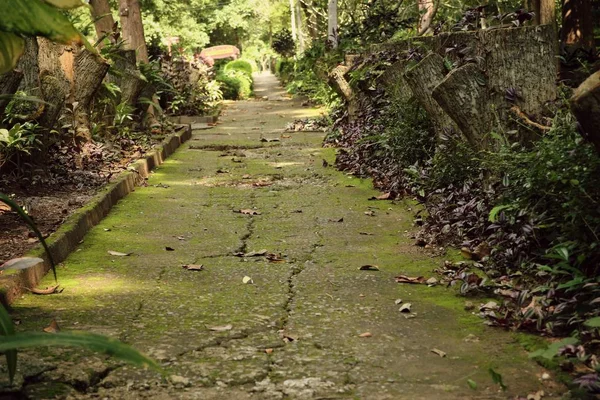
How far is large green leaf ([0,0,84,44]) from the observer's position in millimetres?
1754

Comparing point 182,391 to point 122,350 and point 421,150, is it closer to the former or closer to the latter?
point 122,350

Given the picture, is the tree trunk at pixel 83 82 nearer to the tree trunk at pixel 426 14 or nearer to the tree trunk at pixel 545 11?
the tree trunk at pixel 545 11

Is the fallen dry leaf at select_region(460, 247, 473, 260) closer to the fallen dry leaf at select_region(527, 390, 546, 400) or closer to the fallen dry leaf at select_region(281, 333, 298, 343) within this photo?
the fallen dry leaf at select_region(281, 333, 298, 343)

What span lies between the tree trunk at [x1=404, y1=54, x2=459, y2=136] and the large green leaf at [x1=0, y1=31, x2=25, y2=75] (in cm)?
442

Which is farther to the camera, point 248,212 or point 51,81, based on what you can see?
point 51,81

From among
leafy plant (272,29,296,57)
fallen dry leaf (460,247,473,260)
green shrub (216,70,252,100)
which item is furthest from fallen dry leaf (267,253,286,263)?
leafy plant (272,29,296,57)

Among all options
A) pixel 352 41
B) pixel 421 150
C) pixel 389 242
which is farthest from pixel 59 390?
pixel 352 41

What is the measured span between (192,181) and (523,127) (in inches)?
165

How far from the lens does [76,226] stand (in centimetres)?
538

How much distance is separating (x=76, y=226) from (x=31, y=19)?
12.4 feet

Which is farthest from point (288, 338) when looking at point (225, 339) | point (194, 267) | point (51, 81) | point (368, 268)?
point (51, 81)

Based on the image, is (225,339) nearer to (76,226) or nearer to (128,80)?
(76,226)

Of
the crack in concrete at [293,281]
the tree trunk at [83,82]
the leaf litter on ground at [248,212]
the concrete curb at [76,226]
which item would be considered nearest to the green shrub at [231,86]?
the concrete curb at [76,226]

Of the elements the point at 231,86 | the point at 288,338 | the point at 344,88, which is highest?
the point at 344,88
